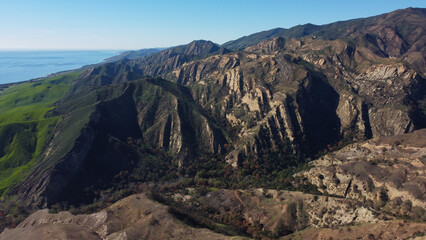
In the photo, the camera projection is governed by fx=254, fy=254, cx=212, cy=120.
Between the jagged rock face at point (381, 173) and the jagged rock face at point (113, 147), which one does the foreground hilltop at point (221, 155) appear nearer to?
the jagged rock face at point (381, 173)

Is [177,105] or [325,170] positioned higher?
[177,105]

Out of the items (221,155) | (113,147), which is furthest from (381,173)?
(113,147)

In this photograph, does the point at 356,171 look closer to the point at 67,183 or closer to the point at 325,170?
the point at 325,170

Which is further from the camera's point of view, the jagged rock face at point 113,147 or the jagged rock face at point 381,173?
the jagged rock face at point 113,147

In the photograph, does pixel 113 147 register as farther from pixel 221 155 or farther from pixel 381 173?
pixel 381 173

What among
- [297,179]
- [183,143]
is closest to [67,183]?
[183,143]

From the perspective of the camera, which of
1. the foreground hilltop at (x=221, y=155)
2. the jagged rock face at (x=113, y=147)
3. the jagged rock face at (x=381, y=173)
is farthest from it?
the jagged rock face at (x=113, y=147)

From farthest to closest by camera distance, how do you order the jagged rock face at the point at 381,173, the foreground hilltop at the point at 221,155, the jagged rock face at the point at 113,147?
the jagged rock face at the point at 113,147
the foreground hilltop at the point at 221,155
the jagged rock face at the point at 381,173

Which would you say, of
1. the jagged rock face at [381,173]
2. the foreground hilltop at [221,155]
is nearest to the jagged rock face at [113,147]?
the foreground hilltop at [221,155]
